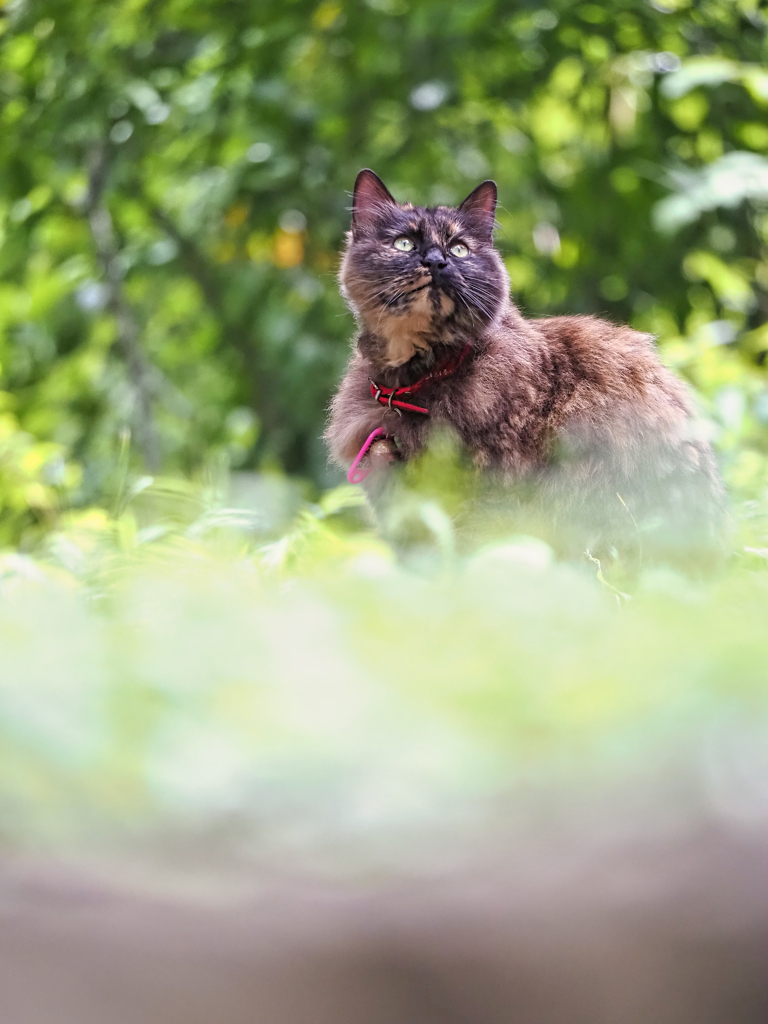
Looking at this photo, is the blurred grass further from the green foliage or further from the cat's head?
the green foliage

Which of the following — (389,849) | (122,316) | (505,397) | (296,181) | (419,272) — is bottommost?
(389,849)

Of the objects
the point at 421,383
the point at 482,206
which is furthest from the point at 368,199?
the point at 421,383

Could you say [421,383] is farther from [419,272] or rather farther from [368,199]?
[368,199]

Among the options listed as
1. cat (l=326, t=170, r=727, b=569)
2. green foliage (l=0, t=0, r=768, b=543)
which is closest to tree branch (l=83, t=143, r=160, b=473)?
green foliage (l=0, t=0, r=768, b=543)

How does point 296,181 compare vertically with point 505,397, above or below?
above

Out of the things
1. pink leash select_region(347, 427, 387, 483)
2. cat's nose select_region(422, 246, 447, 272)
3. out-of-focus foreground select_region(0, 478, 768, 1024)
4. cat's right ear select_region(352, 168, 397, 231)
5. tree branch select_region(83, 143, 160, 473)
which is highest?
tree branch select_region(83, 143, 160, 473)

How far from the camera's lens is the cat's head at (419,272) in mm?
1652

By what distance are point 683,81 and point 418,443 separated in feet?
3.96

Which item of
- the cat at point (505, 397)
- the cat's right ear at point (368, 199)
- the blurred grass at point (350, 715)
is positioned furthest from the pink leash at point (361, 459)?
the blurred grass at point (350, 715)

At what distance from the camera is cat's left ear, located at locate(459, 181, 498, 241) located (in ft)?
5.92

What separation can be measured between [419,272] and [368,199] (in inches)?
10.5

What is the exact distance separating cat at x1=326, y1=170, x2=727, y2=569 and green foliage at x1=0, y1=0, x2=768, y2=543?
3.51ft

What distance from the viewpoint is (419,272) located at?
1651 mm

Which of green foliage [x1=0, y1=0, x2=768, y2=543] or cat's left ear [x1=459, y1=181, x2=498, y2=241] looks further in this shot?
green foliage [x1=0, y1=0, x2=768, y2=543]
